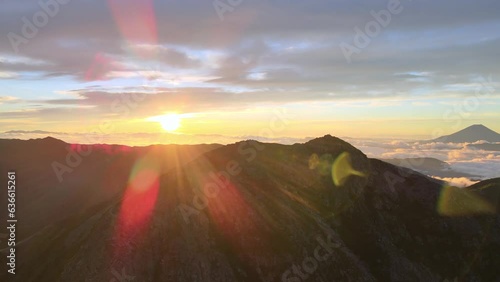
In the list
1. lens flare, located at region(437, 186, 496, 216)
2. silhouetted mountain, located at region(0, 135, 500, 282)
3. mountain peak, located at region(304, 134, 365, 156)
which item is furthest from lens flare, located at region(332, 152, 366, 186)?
lens flare, located at region(437, 186, 496, 216)

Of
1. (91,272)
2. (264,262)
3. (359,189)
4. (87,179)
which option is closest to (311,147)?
(359,189)

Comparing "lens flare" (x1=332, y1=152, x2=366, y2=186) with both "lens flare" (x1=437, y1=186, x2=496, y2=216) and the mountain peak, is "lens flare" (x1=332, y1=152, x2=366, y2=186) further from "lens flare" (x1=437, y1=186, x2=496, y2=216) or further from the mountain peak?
"lens flare" (x1=437, y1=186, x2=496, y2=216)

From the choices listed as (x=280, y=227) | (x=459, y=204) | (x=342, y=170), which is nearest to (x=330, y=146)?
(x=342, y=170)

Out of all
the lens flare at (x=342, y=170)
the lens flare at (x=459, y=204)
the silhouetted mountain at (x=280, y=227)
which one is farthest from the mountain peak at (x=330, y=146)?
the lens flare at (x=459, y=204)

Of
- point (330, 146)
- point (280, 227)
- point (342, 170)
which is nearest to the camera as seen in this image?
point (280, 227)

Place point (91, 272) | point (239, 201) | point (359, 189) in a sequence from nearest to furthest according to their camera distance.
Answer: point (91, 272)
point (239, 201)
point (359, 189)

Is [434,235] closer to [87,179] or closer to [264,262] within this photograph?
[264,262]

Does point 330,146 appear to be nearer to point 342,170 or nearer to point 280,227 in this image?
point 342,170

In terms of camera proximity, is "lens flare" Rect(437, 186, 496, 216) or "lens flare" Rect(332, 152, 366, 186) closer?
"lens flare" Rect(332, 152, 366, 186)
